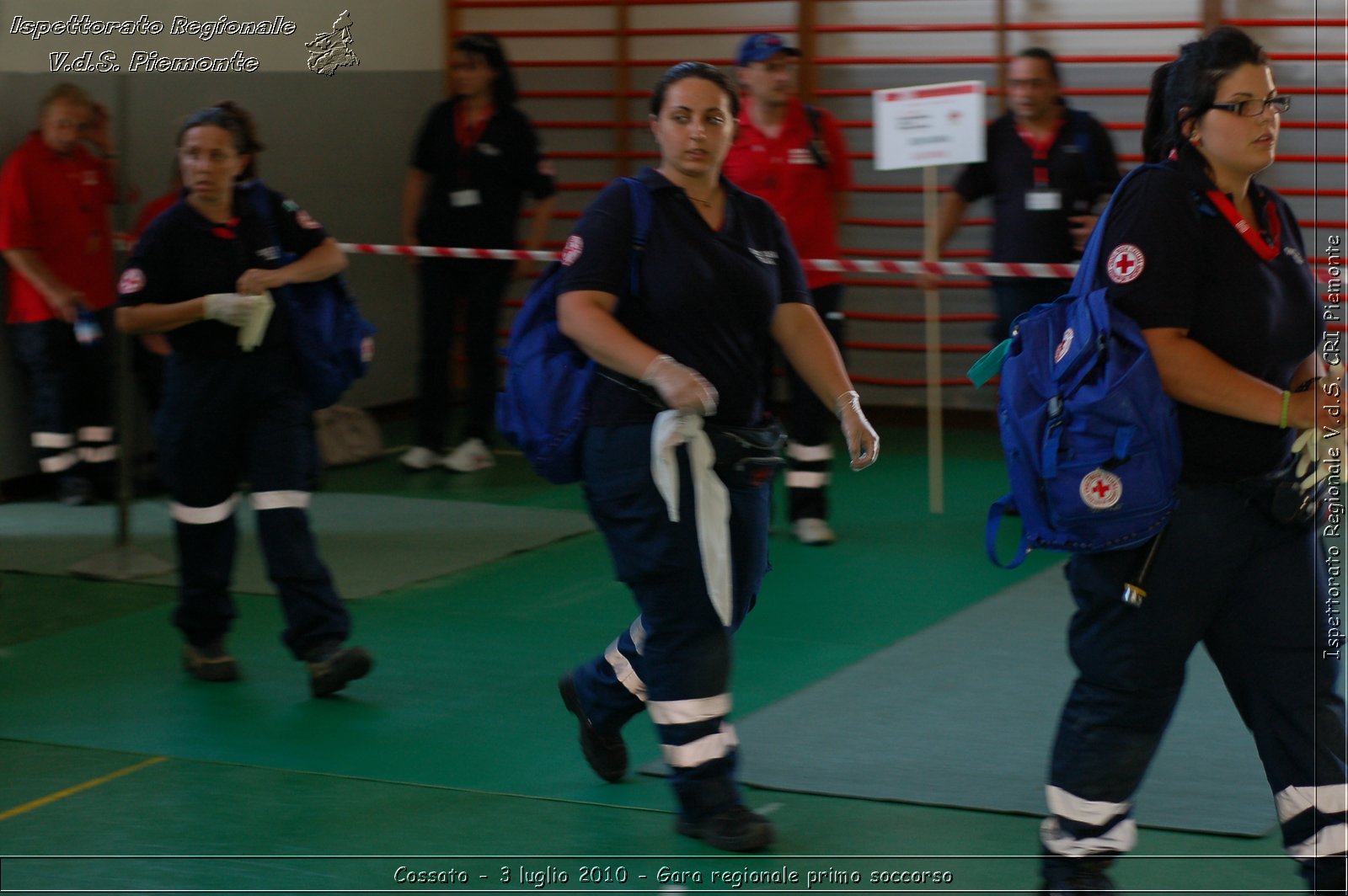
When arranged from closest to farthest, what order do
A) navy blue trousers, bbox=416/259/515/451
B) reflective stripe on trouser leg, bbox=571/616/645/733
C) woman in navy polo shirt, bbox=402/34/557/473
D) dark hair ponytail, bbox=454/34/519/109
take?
reflective stripe on trouser leg, bbox=571/616/645/733, dark hair ponytail, bbox=454/34/519/109, woman in navy polo shirt, bbox=402/34/557/473, navy blue trousers, bbox=416/259/515/451

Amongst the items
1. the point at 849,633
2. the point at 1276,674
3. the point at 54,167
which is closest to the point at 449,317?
the point at 54,167

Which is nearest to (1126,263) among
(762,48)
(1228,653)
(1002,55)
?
(1228,653)

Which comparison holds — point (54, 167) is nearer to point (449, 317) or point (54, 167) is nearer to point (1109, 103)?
point (449, 317)

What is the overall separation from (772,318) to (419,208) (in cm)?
554

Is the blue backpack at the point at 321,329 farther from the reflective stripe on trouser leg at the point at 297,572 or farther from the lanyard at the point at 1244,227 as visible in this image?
the lanyard at the point at 1244,227

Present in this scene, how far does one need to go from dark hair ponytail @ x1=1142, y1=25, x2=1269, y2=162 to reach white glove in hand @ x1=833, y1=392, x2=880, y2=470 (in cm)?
90

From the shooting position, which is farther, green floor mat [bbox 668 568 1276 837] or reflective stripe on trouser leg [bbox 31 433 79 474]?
reflective stripe on trouser leg [bbox 31 433 79 474]

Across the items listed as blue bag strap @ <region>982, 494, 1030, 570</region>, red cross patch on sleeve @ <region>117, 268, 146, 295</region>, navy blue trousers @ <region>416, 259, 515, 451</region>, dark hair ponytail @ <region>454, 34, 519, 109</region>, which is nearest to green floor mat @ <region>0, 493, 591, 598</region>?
navy blue trousers @ <region>416, 259, 515, 451</region>

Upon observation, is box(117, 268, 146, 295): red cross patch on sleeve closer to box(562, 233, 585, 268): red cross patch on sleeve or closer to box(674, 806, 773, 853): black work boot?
box(562, 233, 585, 268): red cross patch on sleeve

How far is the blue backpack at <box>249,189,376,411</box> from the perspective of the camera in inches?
209

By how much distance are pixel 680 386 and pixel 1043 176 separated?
4324mm

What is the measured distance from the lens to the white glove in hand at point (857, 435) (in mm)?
3863

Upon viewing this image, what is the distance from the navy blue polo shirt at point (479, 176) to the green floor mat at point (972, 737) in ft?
13.6

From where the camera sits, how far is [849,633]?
5.95 m
